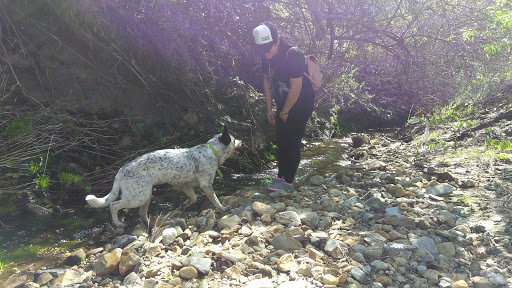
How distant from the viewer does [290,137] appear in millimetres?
5012

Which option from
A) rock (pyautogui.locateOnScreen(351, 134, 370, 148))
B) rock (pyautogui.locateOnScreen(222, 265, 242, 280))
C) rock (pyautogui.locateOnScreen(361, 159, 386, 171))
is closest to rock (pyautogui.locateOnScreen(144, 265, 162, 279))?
rock (pyautogui.locateOnScreen(222, 265, 242, 280))

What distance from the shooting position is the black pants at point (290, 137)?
4.90 metres

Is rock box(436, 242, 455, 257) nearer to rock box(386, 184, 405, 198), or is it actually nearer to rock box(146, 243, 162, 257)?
rock box(386, 184, 405, 198)

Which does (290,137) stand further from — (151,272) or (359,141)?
(359,141)

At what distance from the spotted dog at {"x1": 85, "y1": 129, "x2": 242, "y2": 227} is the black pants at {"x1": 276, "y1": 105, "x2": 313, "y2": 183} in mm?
708

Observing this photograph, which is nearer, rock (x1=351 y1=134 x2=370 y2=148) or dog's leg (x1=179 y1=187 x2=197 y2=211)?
dog's leg (x1=179 y1=187 x2=197 y2=211)

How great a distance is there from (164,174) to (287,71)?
2.06 m

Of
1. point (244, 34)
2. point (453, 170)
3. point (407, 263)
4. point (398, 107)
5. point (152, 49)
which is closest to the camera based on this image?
point (407, 263)

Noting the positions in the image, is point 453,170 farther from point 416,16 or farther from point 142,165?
point 142,165

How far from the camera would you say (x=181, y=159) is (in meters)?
4.51

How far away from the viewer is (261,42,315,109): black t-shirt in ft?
14.5

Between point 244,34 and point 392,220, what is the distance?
507cm

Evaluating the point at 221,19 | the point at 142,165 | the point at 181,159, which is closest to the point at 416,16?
the point at 221,19

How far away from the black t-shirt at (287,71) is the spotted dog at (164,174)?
1.00m
